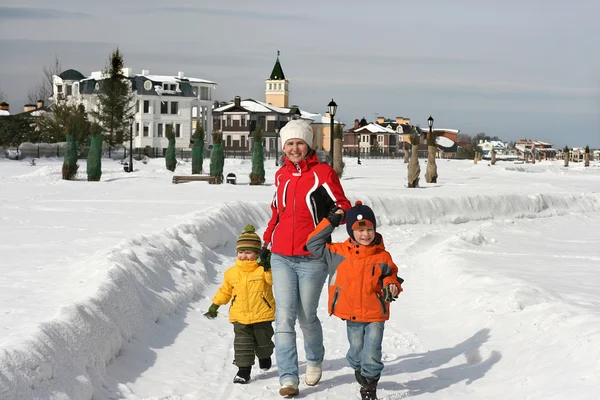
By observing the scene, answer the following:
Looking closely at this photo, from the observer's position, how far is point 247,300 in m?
6.16

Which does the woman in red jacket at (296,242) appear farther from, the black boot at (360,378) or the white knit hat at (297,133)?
the black boot at (360,378)

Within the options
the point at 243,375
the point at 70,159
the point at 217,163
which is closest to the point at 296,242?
the point at 243,375

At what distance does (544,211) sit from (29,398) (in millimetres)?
25082

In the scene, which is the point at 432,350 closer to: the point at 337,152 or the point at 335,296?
the point at 335,296

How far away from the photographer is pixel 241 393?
5926 mm

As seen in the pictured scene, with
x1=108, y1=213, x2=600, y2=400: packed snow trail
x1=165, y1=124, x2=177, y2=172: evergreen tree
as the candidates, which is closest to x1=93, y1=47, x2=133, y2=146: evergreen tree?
x1=165, y1=124, x2=177, y2=172: evergreen tree

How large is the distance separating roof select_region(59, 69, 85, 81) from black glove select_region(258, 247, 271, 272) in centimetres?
8057

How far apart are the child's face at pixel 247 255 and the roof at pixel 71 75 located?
264 feet

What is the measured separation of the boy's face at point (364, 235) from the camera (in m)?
5.64

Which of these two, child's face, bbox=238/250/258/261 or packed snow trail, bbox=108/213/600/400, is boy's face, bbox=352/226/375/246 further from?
packed snow trail, bbox=108/213/600/400

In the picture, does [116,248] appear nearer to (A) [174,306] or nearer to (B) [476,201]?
(A) [174,306]

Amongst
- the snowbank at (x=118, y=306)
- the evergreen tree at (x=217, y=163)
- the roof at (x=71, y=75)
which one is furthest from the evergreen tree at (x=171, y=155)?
the roof at (x=71, y=75)

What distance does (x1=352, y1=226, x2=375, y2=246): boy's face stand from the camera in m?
5.64

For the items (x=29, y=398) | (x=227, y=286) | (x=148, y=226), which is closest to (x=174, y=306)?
(x=227, y=286)
